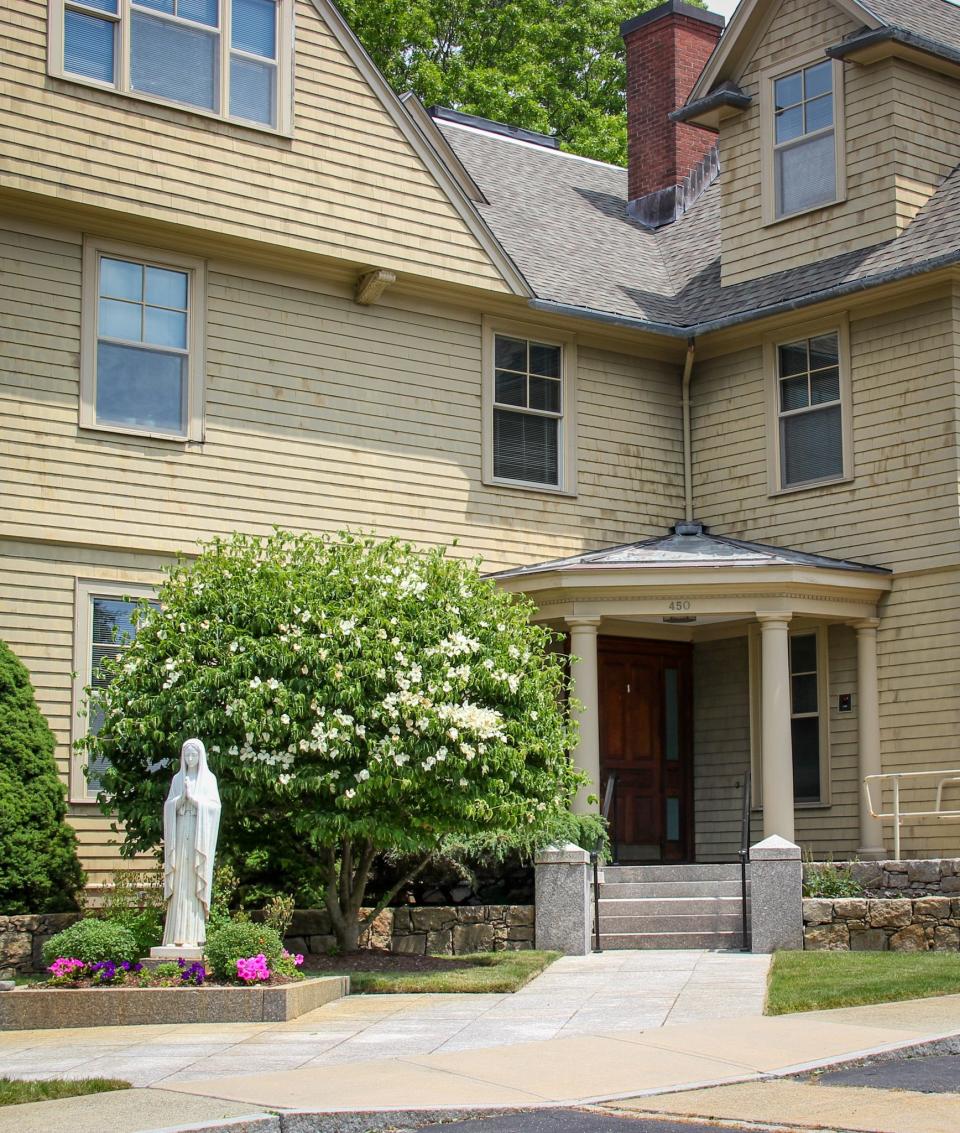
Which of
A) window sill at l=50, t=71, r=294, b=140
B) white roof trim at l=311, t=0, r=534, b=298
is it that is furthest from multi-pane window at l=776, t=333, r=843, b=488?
window sill at l=50, t=71, r=294, b=140

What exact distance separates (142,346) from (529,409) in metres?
4.57

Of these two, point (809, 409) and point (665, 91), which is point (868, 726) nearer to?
point (809, 409)

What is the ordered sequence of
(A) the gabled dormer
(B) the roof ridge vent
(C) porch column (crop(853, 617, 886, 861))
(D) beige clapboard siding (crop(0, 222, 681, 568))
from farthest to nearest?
(B) the roof ridge vent
(A) the gabled dormer
(C) porch column (crop(853, 617, 886, 861))
(D) beige clapboard siding (crop(0, 222, 681, 568))

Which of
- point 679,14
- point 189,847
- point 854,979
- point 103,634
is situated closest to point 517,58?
point 679,14

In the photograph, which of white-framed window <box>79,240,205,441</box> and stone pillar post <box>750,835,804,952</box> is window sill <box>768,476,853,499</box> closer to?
stone pillar post <box>750,835,804,952</box>

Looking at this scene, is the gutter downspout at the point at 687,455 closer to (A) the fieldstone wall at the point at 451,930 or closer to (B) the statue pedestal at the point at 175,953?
(A) the fieldstone wall at the point at 451,930

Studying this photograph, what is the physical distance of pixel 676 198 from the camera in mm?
21906

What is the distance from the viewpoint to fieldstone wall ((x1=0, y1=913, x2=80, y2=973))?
12.4 metres

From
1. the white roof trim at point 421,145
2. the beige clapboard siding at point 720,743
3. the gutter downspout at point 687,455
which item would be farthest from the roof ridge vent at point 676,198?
→ the beige clapboard siding at point 720,743

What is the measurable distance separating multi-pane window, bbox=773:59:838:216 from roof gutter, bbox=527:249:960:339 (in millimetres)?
1458

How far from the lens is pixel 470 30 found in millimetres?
36094

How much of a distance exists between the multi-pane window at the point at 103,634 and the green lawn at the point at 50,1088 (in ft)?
21.0

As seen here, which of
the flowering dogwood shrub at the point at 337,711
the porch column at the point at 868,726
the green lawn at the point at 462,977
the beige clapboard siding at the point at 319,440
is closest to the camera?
the green lawn at the point at 462,977

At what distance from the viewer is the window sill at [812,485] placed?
56.0 ft
